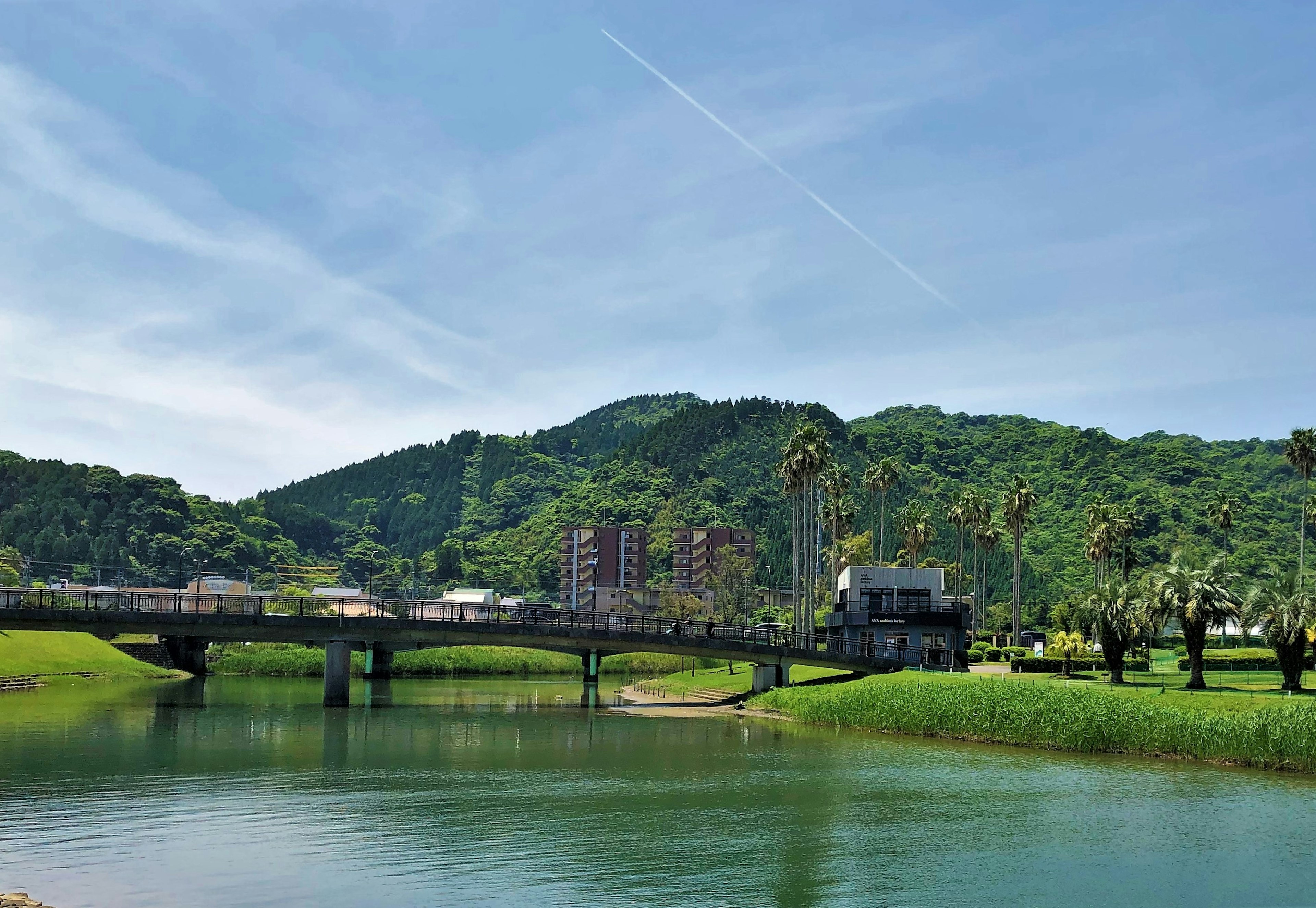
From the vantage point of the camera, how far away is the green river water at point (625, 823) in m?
26.5

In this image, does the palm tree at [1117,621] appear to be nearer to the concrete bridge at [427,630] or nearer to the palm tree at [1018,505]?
the concrete bridge at [427,630]

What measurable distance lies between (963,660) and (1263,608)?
26063 millimetres

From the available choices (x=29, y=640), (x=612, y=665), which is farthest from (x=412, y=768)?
(x=612, y=665)

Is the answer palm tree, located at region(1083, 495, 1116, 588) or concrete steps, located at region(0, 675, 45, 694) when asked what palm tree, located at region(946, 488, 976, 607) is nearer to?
palm tree, located at region(1083, 495, 1116, 588)

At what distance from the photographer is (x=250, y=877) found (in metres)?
26.6

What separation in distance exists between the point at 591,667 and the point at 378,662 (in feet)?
63.7

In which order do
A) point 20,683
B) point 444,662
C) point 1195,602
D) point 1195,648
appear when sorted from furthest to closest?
point 444,662 → point 20,683 → point 1195,648 → point 1195,602

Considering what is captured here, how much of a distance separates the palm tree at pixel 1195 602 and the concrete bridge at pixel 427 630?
676 inches

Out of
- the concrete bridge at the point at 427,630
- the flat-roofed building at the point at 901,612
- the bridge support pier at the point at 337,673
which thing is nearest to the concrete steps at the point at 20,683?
the concrete bridge at the point at 427,630

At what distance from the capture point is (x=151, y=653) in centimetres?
11369

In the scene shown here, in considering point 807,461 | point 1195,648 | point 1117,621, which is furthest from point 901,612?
point 1195,648

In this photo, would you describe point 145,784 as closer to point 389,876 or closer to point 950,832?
point 389,876

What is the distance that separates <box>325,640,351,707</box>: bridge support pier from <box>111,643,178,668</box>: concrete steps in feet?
140

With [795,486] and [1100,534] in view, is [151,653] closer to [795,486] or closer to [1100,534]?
[795,486]
